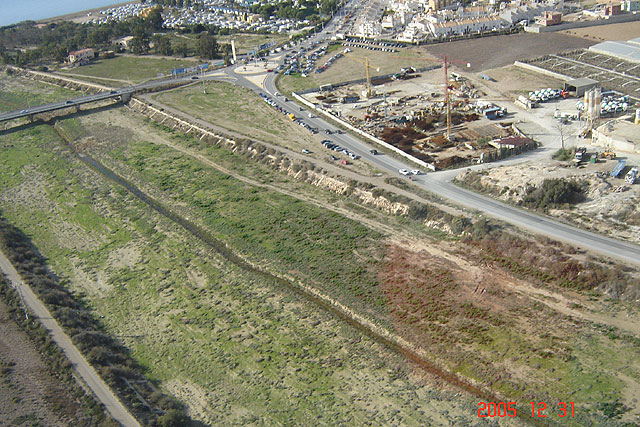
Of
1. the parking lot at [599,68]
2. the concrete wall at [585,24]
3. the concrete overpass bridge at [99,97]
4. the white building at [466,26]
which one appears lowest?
the parking lot at [599,68]

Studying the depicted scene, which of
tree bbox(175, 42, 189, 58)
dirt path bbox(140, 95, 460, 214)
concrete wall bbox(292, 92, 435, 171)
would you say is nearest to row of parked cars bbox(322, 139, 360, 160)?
dirt path bbox(140, 95, 460, 214)

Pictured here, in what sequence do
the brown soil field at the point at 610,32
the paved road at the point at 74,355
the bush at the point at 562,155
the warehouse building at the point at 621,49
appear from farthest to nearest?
the brown soil field at the point at 610,32 → the warehouse building at the point at 621,49 → the bush at the point at 562,155 → the paved road at the point at 74,355

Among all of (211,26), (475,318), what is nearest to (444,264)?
(475,318)

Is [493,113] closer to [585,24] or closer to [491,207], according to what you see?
[491,207]

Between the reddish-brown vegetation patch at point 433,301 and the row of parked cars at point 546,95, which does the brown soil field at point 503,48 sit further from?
the reddish-brown vegetation patch at point 433,301

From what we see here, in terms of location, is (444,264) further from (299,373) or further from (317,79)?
(317,79)

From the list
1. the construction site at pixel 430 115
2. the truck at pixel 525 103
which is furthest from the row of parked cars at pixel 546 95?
the construction site at pixel 430 115
